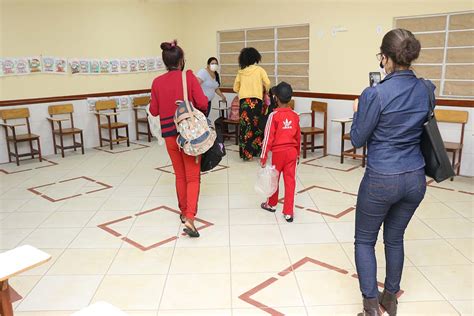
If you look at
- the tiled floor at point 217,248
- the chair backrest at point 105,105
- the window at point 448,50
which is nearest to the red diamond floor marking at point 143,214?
the tiled floor at point 217,248

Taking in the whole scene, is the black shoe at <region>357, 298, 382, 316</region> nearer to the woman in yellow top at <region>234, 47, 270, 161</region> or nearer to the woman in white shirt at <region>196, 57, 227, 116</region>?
the woman in yellow top at <region>234, 47, 270, 161</region>

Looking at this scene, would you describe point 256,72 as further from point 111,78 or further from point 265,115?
point 111,78

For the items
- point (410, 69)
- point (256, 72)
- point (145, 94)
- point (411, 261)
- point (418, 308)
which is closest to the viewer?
point (410, 69)

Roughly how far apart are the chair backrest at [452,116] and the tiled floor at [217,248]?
0.73 metres

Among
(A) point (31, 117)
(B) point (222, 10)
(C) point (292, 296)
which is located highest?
(B) point (222, 10)

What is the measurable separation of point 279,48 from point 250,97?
59.5 inches

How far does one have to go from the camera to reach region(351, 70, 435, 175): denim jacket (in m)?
1.94

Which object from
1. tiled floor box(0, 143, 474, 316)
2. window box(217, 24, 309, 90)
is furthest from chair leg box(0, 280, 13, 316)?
window box(217, 24, 309, 90)

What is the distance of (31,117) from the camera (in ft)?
21.5

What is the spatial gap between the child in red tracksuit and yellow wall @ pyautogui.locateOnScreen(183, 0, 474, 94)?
2707mm

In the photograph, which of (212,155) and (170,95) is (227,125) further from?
(170,95)

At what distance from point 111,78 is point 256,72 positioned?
3.07 meters

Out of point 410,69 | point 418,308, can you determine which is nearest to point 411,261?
point 418,308

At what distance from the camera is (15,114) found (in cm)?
629
